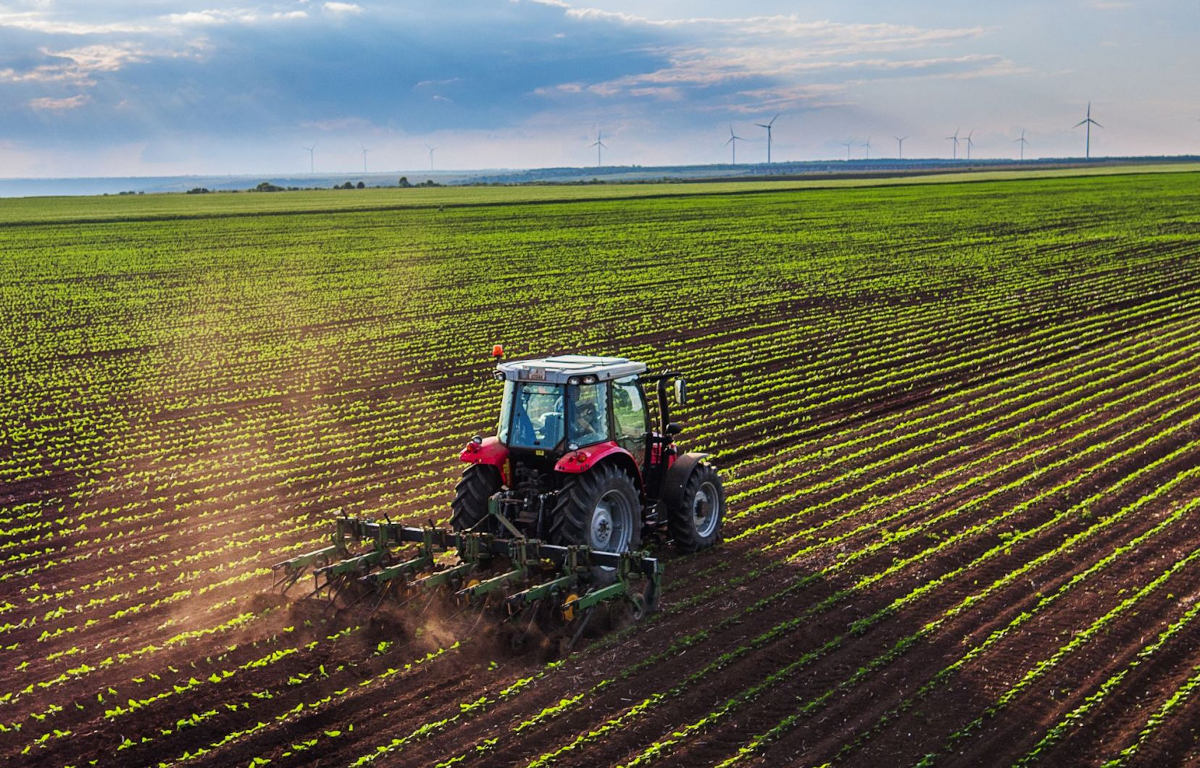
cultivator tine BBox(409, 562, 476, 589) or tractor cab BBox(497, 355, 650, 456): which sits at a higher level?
tractor cab BBox(497, 355, 650, 456)

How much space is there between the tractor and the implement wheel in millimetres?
13

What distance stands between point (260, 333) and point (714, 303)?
43.3 feet

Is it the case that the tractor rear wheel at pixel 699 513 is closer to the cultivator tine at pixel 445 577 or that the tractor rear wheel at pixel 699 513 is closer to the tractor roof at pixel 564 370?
the tractor roof at pixel 564 370

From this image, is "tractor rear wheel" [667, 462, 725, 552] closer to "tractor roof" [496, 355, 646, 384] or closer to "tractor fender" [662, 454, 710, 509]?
"tractor fender" [662, 454, 710, 509]

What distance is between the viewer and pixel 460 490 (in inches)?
527

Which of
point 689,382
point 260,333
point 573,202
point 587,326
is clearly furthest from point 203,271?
point 573,202

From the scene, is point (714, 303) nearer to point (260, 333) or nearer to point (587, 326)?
point (587, 326)

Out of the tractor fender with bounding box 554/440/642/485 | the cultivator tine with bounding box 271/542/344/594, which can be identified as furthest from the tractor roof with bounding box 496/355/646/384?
the cultivator tine with bounding box 271/542/344/594

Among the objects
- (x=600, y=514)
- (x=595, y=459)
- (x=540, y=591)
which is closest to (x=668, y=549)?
(x=600, y=514)

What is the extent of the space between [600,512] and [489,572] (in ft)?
4.32

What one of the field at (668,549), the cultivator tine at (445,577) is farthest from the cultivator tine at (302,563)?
the cultivator tine at (445,577)

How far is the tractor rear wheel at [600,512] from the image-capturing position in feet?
41.3

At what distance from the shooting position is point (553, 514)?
12766 millimetres

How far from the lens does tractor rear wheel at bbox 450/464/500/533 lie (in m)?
13.2
